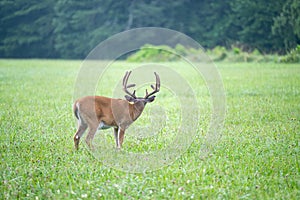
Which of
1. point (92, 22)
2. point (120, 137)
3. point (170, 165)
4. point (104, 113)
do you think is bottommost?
point (170, 165)

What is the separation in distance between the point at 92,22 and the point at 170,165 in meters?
41.9

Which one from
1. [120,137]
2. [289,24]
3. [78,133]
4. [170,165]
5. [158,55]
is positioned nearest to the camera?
[170,165]

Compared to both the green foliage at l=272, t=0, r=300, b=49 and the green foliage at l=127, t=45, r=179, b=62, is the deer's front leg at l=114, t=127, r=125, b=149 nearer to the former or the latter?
the green foliage at l=127, t=45, r=179, b=62

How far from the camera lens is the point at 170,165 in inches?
286

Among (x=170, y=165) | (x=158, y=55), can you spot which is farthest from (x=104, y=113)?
(x=158, y=55)

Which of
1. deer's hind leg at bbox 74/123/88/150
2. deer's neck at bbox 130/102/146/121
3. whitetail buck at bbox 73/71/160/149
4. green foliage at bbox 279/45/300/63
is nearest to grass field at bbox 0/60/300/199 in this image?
deer's hind leg at bbox 74/123/88/150

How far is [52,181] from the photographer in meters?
6.38

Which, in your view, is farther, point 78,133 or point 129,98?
point 129,98

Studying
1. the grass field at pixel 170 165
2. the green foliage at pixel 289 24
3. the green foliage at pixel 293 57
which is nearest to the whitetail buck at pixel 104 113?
the grass field at pixel 170 165

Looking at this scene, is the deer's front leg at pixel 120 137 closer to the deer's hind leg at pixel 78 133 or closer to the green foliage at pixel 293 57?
the deer's hind leg at pixel 78 133

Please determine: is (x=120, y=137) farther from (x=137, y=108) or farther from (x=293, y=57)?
(x=293, y=57)

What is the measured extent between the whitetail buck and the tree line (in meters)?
34.8

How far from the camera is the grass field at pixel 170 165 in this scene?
6.05 metres

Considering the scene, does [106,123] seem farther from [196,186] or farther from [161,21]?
[161,21]
